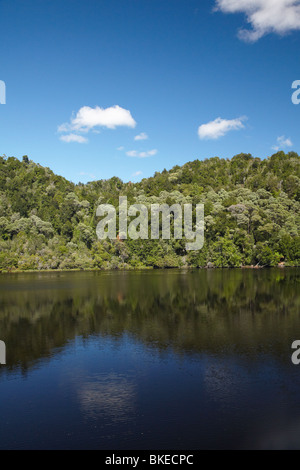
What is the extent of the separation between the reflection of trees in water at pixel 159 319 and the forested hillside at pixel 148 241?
47178 mm

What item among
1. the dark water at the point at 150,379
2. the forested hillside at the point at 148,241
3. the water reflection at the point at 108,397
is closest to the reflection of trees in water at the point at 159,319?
the dark water at the point at 150,379

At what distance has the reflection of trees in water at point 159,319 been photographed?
21734 mm

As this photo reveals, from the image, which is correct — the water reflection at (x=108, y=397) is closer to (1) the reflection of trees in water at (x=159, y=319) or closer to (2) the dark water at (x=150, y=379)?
(2) the dark water at (x=150, y=379)

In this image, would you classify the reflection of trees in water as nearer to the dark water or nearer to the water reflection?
the dark water

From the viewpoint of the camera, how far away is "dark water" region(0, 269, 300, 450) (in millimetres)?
11789

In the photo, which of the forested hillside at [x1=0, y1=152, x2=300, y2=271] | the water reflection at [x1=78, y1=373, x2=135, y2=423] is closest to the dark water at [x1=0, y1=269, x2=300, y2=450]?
the water reflection at [x1=78, y1=373, x2=135, y2=423]

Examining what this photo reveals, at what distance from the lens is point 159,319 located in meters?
28.8

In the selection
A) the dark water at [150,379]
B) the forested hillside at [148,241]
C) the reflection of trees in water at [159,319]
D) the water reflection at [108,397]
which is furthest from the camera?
the forested hillside at [148,241]

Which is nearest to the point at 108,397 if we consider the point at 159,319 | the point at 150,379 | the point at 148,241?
the point at 150,379

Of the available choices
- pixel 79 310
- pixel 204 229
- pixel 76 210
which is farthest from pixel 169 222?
pixel 79 310
